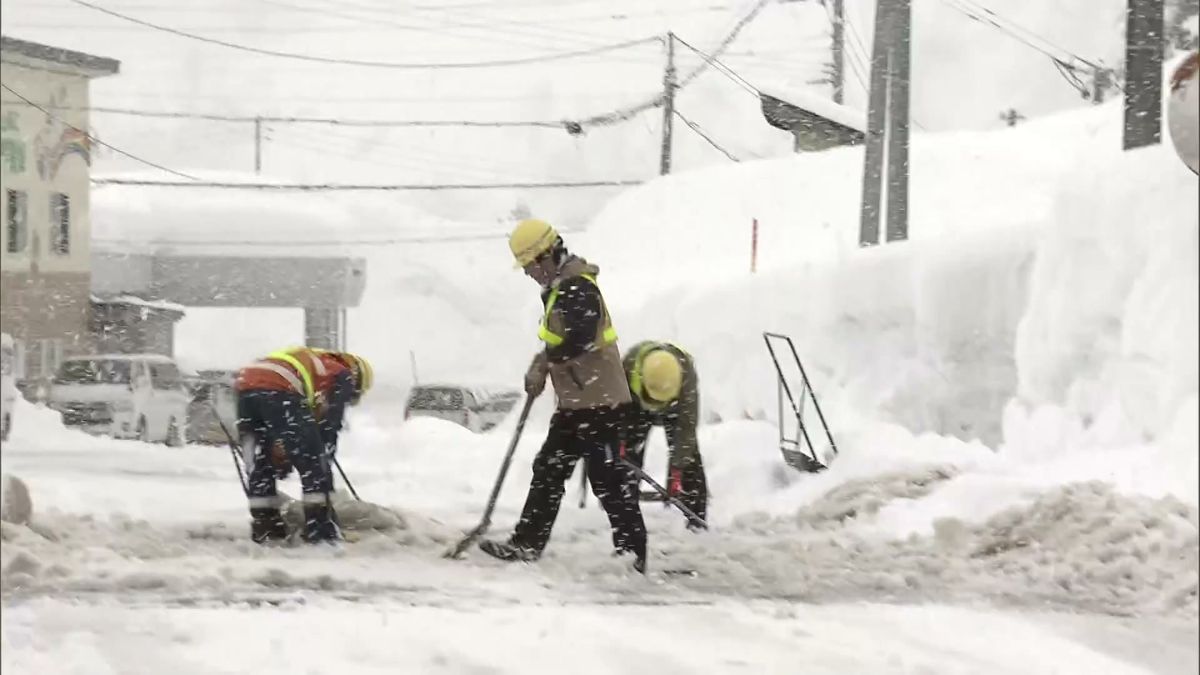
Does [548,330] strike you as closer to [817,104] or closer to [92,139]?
[817,104]

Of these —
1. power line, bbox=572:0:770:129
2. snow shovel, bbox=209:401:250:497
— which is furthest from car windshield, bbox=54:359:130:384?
power line, bbox=572:0:770:129

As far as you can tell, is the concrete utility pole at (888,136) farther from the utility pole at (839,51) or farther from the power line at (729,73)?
the power line at (729,73)

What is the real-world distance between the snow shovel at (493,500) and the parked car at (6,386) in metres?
→ 0.53

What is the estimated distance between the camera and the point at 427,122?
140 centimetres

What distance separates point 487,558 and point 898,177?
0.69 m

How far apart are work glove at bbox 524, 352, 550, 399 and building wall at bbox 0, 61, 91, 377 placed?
0.47 meters

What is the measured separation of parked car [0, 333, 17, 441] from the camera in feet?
4.06

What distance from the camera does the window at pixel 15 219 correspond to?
122 centimetres

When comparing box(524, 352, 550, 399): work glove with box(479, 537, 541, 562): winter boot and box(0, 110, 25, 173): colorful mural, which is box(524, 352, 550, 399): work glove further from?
box(0, 110, 25, 173): colorful mural

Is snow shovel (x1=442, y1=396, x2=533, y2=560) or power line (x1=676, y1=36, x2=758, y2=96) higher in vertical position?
power line (x1=676, y1=36, x2=758, y2=96)

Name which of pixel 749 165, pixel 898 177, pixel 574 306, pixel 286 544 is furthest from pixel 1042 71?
pixel 286 544

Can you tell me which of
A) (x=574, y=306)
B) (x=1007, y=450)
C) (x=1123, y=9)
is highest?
(x=1123, y=9)

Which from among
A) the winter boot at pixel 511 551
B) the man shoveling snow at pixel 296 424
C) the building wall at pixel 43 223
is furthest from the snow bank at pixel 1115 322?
the building wall at pixel 43 223

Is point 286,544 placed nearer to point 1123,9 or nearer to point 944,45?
point 944,45
